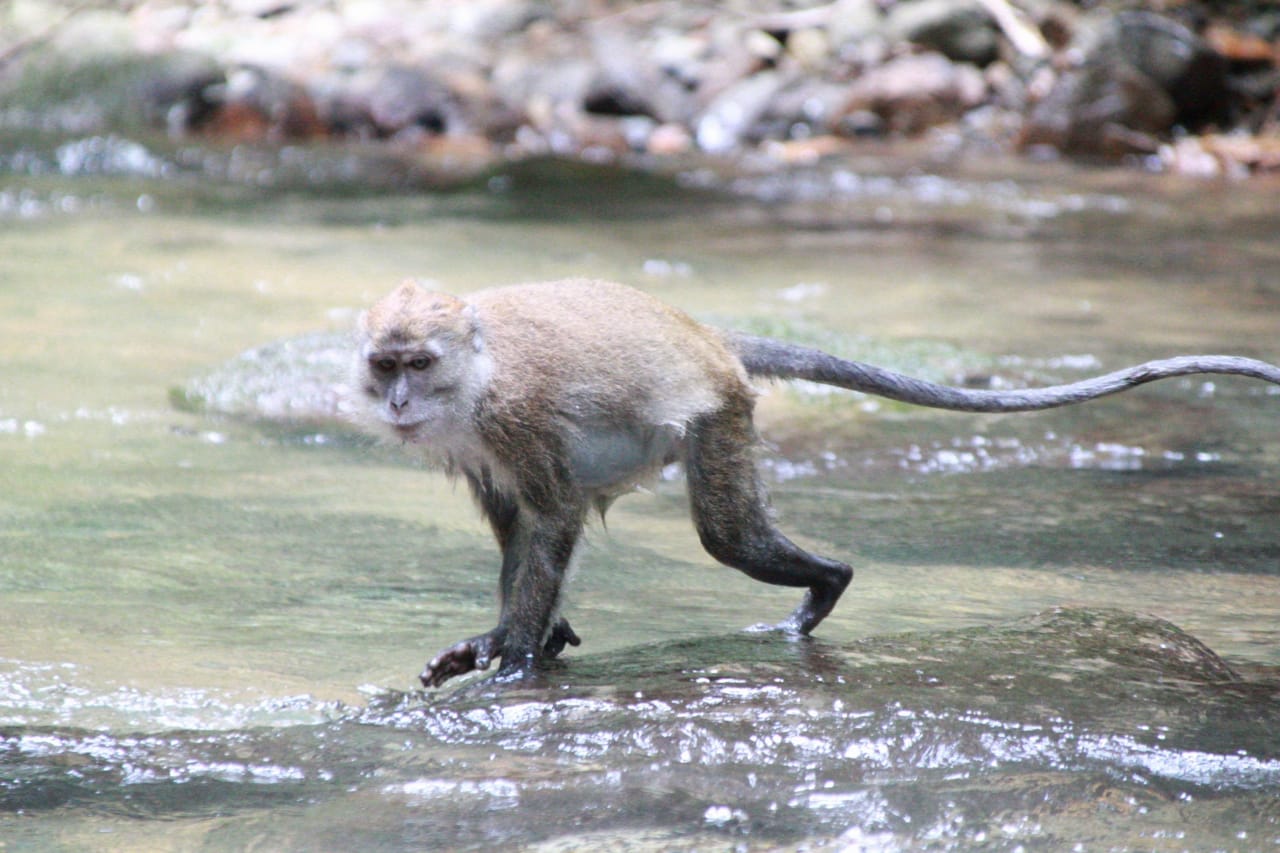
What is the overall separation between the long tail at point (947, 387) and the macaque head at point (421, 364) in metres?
1.12

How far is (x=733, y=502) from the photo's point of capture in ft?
16.1

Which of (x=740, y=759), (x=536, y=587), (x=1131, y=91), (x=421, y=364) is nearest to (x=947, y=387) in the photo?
(x=536, y=587)

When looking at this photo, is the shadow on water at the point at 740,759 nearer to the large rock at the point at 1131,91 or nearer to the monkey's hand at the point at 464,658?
the monkey's hand at the point at 464,658

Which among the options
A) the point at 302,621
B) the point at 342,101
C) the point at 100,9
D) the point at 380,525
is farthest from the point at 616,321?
the point at 100,9

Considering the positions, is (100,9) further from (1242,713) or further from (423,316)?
(1242,713)

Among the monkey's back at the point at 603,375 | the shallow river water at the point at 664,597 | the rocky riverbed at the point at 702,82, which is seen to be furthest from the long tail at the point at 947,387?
the rocky riverbed at the point at 702,82

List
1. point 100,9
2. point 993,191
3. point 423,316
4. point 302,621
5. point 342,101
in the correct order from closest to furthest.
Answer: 1. point 423,316
2. point 302,621
3. point 993,191
4. point 342,101
5. point 100,9

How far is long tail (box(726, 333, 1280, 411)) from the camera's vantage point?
493 centimetres

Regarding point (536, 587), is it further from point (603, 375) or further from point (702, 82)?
point (702, 82)

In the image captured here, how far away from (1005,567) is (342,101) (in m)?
15.7

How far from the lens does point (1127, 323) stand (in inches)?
428

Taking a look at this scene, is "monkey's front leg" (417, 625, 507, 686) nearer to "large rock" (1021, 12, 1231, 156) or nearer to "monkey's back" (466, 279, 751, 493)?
"monkey's back" (466, 279, 751, 493)

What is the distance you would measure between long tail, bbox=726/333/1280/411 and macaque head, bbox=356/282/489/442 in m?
1.12

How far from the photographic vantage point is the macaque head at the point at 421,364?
454 centimetres
